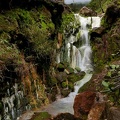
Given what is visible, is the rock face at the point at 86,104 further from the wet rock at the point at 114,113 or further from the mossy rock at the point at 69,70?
the mossy rock at the point at 69,70

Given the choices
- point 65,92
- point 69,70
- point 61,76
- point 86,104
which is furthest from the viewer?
point 69,70

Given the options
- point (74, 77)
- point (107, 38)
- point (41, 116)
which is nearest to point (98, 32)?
point (107, 38)

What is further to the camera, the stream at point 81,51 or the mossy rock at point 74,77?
the stream at point 81,51

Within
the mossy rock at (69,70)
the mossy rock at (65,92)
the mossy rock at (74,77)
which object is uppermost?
the mossy rock at (69,70)

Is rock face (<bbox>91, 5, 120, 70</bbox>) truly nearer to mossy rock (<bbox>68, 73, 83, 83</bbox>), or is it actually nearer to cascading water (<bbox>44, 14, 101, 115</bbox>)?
cascading water (<bbox>44, 14, 101, 115</bbox>)

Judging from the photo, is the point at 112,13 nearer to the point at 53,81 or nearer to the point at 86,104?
the point at 53,81

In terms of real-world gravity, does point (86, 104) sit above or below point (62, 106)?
above

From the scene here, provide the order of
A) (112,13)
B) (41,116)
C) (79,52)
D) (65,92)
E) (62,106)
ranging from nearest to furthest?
1. (41,116)
2. (62,106)
3. (65,92)
4. (112,13)
5. (79,52)

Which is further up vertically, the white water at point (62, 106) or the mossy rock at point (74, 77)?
the mossy rock at point (74, 77)

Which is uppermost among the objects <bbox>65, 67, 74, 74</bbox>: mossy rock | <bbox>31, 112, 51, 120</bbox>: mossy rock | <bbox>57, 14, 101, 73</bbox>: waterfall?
<bbox>57, 14, 101, 73</bbox>: waterfall

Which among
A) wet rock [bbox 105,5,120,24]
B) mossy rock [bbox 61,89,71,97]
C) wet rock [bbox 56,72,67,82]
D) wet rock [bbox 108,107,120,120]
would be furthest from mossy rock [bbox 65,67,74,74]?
wet rock [bbox 108,107,120,120]

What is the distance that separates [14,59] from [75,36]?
1325cm

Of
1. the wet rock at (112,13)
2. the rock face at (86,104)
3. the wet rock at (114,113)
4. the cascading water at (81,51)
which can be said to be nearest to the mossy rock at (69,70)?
the cascading water at (81,51)

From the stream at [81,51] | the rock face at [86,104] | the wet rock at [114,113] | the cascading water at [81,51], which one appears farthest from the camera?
the cascading water at [81,51]
